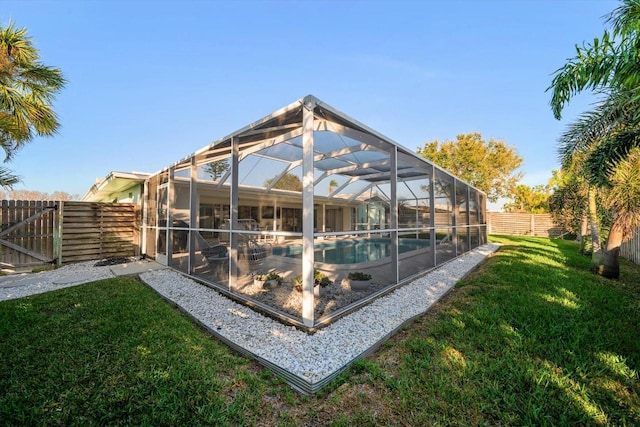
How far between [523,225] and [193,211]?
2299cm

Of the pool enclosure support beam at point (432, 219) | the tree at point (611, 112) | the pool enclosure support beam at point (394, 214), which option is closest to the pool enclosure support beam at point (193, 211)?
the pool enclosure support beam at point (394, 214)

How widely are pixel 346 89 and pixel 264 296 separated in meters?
9.02

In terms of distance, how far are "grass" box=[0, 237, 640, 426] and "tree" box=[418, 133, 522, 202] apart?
794 inches

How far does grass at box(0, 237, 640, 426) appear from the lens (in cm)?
209

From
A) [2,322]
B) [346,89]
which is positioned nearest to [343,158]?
[346,89]

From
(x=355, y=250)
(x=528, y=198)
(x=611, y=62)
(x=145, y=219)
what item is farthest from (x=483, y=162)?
(x=145, y=219)

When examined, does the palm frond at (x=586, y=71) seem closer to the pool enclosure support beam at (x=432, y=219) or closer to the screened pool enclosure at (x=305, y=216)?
the screened pool enclosure at (x=305, y=216)

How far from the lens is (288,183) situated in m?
10.3

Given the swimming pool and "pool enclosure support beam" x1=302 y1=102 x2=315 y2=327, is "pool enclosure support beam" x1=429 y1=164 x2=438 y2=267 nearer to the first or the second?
the swimming pool

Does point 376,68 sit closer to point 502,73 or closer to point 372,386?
point 502,73

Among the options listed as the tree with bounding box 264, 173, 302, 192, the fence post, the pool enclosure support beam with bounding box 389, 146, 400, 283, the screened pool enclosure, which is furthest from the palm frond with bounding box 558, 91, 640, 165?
the fence post

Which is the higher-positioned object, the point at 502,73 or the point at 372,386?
the point at 502,73

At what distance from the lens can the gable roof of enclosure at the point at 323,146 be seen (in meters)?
4.04

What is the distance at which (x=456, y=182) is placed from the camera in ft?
30.9
